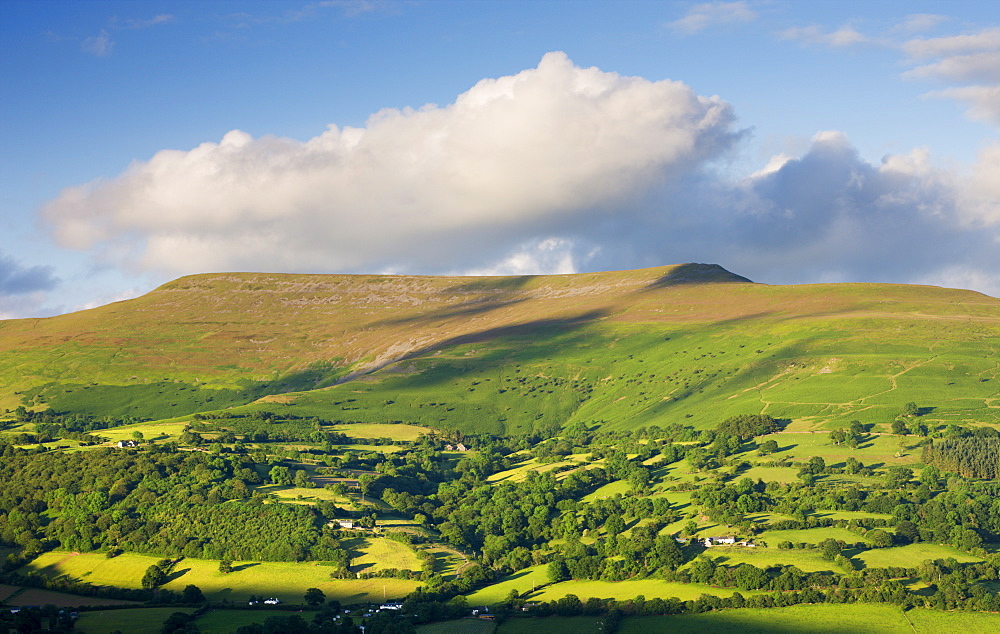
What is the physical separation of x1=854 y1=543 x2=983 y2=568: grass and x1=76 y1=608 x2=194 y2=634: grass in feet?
335

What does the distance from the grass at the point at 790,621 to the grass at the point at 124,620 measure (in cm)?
6295

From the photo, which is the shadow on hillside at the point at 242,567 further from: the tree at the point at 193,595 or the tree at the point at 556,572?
the tree at the point at 556,572

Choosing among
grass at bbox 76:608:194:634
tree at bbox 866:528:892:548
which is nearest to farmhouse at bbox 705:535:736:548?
tree at bbox 866:528:892:548

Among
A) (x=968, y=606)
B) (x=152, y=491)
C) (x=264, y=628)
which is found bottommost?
(x=968, y=606)

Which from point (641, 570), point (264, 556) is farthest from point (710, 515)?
point (264, 556)

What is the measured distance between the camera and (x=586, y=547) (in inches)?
6890

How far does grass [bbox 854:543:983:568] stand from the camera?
15112 centimetres

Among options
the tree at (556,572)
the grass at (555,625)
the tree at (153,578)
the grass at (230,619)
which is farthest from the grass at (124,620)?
the tree at (556,572)

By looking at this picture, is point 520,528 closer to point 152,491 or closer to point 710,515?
point 710,515

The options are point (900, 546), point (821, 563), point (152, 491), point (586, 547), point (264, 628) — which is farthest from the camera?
point (152, 491)

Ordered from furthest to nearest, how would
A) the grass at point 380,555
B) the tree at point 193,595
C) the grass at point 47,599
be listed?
the grass at point 380,555, the tree at point 193,595, the grass at point 47,599

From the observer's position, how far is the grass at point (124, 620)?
13012cm

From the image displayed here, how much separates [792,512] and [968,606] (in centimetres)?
Answer: 4810

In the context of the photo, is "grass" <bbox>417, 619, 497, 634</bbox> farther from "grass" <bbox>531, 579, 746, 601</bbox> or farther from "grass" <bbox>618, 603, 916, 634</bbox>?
"grass" <bbox>618, 603, 916, 634</bbox>
